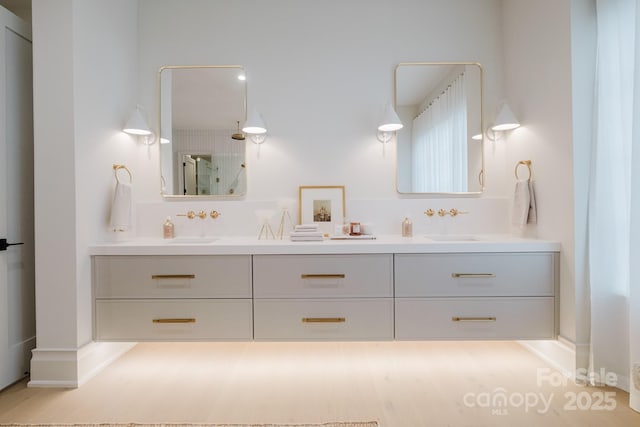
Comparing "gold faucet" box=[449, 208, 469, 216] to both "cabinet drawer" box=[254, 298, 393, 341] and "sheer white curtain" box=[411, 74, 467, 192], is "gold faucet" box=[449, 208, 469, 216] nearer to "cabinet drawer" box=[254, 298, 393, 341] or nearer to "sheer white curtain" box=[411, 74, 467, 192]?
"sheer white curtain" box=[411, 74, 467, 192]

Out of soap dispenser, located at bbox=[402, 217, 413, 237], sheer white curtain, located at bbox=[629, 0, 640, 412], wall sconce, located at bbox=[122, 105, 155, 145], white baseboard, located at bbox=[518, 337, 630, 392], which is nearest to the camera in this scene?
sheer white curtain, located at bbox=[629, 0, 640, 412]

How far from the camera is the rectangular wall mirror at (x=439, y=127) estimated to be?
248cm

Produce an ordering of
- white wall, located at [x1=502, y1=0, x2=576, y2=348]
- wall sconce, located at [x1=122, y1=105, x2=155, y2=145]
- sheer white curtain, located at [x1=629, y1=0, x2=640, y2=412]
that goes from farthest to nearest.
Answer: wall sconce, located at [x1=122, y1=105, x2=155, y2=145] → white wall, located at [x1=502, y1=0, x2=576, y2=348] → sheer white curtain, located at [x1=629, y1=0, x2=640, y2=412]

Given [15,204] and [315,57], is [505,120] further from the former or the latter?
[15,204]

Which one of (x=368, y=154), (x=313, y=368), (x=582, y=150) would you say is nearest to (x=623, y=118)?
(x=582, y=150)

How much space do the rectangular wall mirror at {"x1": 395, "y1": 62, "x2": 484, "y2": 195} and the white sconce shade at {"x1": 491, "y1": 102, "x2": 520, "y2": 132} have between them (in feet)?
0.64

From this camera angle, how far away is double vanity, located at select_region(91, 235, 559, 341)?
1.90m

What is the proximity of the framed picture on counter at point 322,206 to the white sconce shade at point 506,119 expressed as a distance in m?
1.16

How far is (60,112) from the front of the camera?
6.09 ft

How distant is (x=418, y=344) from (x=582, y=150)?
1.53 metres

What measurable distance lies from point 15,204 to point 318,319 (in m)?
1.80

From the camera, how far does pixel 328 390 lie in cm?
182

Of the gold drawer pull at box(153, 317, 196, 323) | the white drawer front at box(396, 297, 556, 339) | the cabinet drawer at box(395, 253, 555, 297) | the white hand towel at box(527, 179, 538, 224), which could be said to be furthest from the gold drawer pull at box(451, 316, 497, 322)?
the gold drawer pull at box(153, 317, 196, 323)

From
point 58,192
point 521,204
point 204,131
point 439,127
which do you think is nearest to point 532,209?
point 521,204
